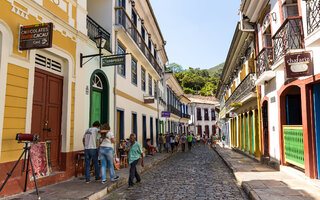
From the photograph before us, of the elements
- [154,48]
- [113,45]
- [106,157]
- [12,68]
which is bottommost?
[106,157]

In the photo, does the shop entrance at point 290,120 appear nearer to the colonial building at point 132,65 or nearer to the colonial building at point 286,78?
the colonial building at point 286,78

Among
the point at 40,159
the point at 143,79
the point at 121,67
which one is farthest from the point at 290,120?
the point at 143,79

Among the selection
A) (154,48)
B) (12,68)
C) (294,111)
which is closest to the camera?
(12,68)

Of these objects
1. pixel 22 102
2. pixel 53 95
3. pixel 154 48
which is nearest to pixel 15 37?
pixel 22 102

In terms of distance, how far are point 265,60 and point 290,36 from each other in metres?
2.46

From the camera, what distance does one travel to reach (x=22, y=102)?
5.68 m

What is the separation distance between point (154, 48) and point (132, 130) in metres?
9.47

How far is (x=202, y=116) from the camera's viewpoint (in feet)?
166

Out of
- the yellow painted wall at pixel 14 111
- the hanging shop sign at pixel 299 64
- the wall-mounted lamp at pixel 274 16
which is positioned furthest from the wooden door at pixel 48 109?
the wall-mounted lamp at pixel 274 16

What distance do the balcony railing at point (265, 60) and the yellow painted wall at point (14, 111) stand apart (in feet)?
25.6

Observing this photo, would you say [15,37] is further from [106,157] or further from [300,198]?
[300,198]

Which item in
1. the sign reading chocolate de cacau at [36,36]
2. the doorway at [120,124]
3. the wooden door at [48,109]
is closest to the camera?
the sign reading chocolate de cacau at [36,36]

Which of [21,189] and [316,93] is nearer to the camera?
[21,189]

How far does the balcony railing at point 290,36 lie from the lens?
6762 mm
